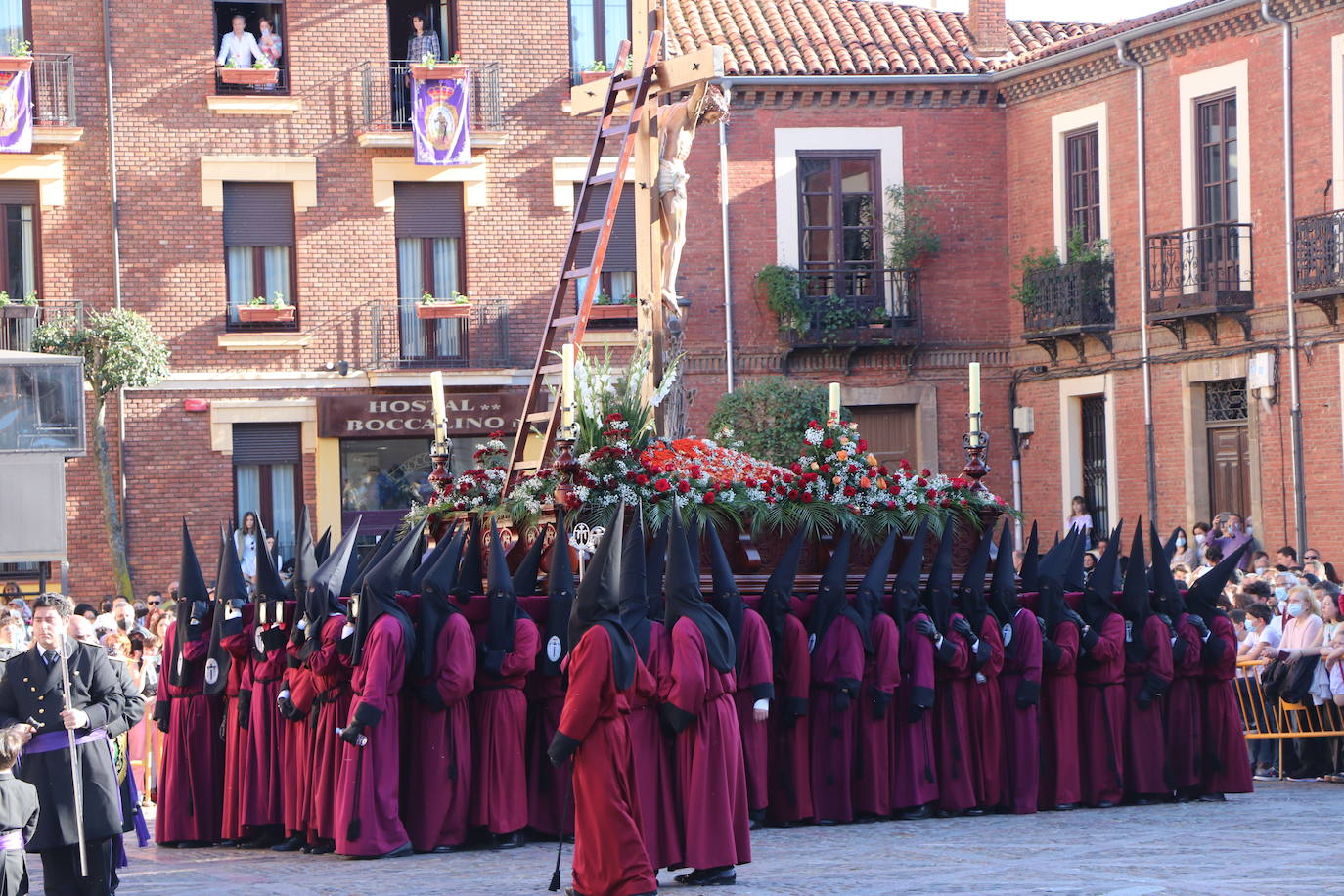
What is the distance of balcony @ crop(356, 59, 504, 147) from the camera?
2759 cm

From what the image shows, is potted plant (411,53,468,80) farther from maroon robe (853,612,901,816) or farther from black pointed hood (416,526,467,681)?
black pointed hood (416,526,467,681)

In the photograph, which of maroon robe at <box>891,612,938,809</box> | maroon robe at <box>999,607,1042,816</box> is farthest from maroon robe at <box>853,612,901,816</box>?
maroon robe at <box>999,607,1042,816</box>

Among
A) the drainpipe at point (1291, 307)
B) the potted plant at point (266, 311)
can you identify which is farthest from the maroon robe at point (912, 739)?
the potted plant at point (266, 311)

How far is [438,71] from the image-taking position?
89.9 ft

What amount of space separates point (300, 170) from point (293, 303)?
1716 millimetres

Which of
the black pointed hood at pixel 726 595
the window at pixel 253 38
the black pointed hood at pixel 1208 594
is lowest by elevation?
the black pointed hood at pixel 1208 594

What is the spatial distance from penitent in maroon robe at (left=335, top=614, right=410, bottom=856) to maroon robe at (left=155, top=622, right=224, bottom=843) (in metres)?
1.50

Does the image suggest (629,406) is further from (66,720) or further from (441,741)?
(66,720)

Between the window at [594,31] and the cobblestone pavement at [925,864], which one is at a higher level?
the window at [594,31]

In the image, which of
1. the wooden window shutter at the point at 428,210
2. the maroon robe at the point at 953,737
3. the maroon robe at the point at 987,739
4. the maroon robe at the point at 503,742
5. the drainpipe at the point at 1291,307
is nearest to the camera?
the maroon robe at the point at 503,742

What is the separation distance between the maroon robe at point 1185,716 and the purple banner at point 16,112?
56.4 feet

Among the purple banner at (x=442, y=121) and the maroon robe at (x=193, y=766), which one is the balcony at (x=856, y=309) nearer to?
the purple banner at (x=442, y=121)

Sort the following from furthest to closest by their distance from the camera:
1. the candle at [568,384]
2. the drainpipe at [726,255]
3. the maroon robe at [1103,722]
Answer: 1. the drainpipe at [726,255]
2. the maroon robe at [1103,722]
3. the candle at [568,384]

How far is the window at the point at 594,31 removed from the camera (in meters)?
28.6
